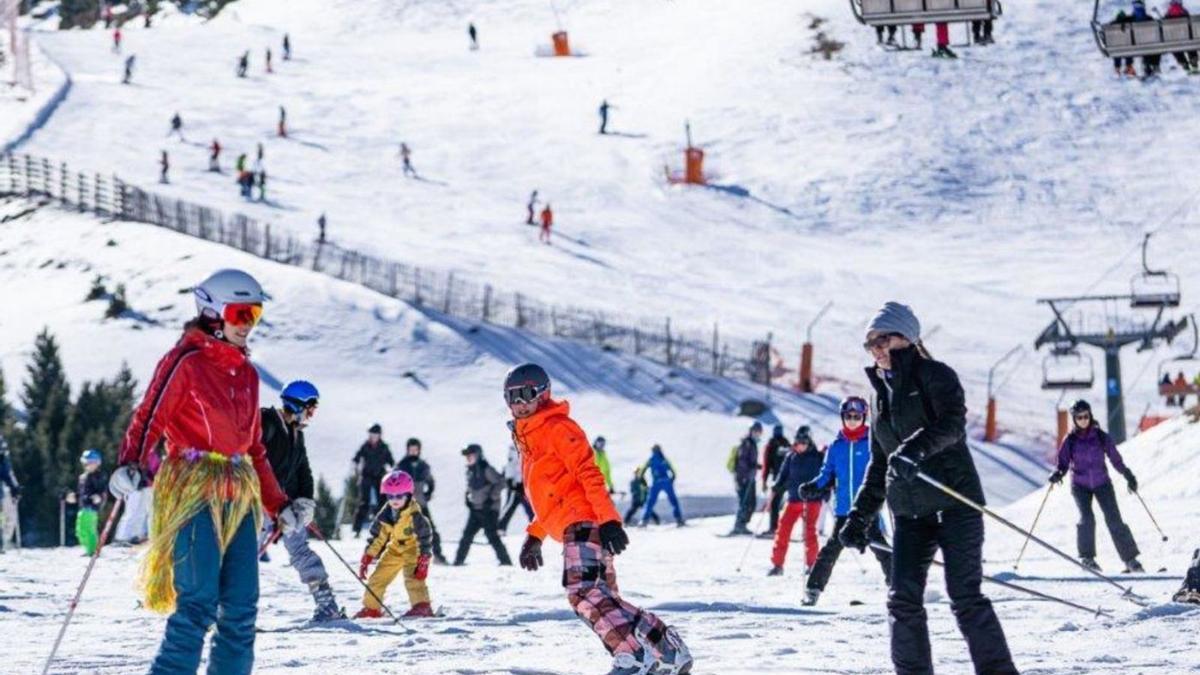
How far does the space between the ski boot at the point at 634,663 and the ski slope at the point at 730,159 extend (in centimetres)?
3638

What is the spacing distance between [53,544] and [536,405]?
23497 millimetres

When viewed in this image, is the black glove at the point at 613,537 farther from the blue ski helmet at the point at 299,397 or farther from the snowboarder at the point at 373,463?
the snowboarder at the point at 373,463

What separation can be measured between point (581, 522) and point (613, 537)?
26 cm

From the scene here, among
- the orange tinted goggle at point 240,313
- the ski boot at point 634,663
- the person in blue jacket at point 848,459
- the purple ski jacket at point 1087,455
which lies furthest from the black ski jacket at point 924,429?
the purple ski jacket at point 1087,455

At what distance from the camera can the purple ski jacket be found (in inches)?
582

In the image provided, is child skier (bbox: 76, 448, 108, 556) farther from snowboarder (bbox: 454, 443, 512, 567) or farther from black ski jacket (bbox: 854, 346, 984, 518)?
black ski jacket (bbox: 854, 346, 984, 518)

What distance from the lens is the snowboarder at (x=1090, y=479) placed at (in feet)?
48.0

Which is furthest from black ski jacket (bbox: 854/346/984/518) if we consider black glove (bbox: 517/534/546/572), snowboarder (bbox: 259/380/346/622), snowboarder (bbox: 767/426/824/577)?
snowboarder (bbox: 767/426/824/577)

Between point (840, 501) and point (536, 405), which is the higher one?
point (536, 405)

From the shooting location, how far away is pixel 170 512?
6.41 meters

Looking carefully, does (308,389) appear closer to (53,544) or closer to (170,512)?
(170,512)

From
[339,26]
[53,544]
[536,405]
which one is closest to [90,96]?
[339,26]

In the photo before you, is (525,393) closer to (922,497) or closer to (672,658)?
(672,658)

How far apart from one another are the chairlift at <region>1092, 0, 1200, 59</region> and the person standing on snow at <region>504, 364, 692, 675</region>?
55.1 ft
